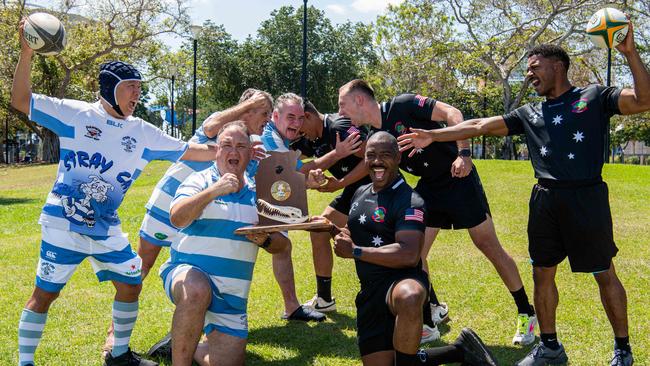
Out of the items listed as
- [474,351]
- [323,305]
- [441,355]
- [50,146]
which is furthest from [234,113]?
[50,146]

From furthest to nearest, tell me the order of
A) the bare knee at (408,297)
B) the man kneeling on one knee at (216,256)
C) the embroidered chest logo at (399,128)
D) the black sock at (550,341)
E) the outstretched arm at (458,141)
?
the embroidered chest logo at (399,128) < the outstretched arm at (458,141) < the black sock at (550,341) < the man kneeling on one knee at (216,256) < the bare knee at (408,297)

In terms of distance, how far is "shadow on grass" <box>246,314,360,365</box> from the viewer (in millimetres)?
5195

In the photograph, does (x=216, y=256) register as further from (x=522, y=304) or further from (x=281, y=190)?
(x=522, y=304)

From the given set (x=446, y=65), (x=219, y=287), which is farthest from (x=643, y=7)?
(x=219, y=287)

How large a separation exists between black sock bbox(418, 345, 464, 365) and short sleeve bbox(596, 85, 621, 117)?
2166 mm

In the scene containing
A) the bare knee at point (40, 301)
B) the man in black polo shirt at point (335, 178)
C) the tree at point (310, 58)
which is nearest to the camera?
the bare knee at point (40, 301)

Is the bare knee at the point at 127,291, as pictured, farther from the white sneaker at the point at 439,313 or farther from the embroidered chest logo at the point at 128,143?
the white sneaker at the point at 439,313

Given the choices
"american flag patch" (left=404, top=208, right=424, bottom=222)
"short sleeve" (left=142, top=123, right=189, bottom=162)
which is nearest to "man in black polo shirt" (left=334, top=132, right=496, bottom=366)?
"american flag patch" (left=404, top=208, right=424, bottom=222)

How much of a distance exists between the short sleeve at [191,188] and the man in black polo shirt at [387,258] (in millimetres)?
1031

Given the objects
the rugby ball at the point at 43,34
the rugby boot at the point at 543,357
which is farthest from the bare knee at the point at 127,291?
the rugby boot at the point at 543,357

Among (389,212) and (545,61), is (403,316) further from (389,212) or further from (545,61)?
(545,61)

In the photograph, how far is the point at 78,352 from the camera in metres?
5.18

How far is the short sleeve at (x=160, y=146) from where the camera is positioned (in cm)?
478

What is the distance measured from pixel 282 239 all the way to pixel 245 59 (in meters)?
55.2
